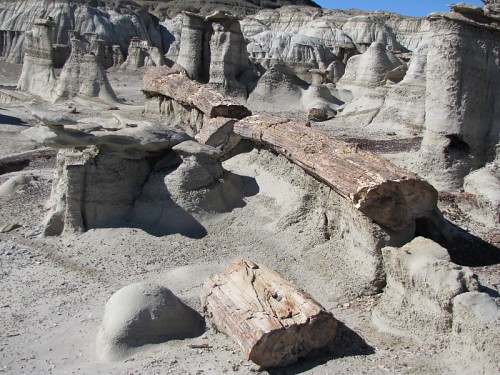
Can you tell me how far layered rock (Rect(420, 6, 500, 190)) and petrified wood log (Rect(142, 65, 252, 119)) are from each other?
11.0 feet

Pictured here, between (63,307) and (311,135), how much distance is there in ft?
12.1

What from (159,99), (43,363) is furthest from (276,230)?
(159,99)

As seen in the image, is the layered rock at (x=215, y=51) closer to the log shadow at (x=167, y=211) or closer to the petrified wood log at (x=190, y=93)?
the petrified wood log at (x=190, y=93)

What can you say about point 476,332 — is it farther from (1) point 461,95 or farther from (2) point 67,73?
(2) point 67,73

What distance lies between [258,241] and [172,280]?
1.38 m

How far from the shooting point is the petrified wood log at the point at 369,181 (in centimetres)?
588

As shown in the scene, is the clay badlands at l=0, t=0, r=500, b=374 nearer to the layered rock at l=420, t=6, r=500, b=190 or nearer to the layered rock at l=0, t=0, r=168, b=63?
the layered rock at l=420, t=6, r=500, b=190

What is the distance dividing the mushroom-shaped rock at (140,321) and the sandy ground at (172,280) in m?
0.10

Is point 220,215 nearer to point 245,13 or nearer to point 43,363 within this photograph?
point 43,363

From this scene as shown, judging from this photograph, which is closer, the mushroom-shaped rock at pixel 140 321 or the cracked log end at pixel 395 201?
the mushroom-shaped rock at pixel 140 321

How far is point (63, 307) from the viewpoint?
5.78 meters

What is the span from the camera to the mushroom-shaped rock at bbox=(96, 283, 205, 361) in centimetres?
491

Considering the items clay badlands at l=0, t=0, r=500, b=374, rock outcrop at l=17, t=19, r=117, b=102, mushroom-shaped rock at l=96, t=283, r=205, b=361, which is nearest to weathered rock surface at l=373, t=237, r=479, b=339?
clay badlands at l=0, t=0, r=500, b=374

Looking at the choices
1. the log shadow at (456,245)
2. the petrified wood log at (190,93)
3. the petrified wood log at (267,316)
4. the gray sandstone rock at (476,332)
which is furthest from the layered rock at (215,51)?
the gray sandstone rock at (476,332)
